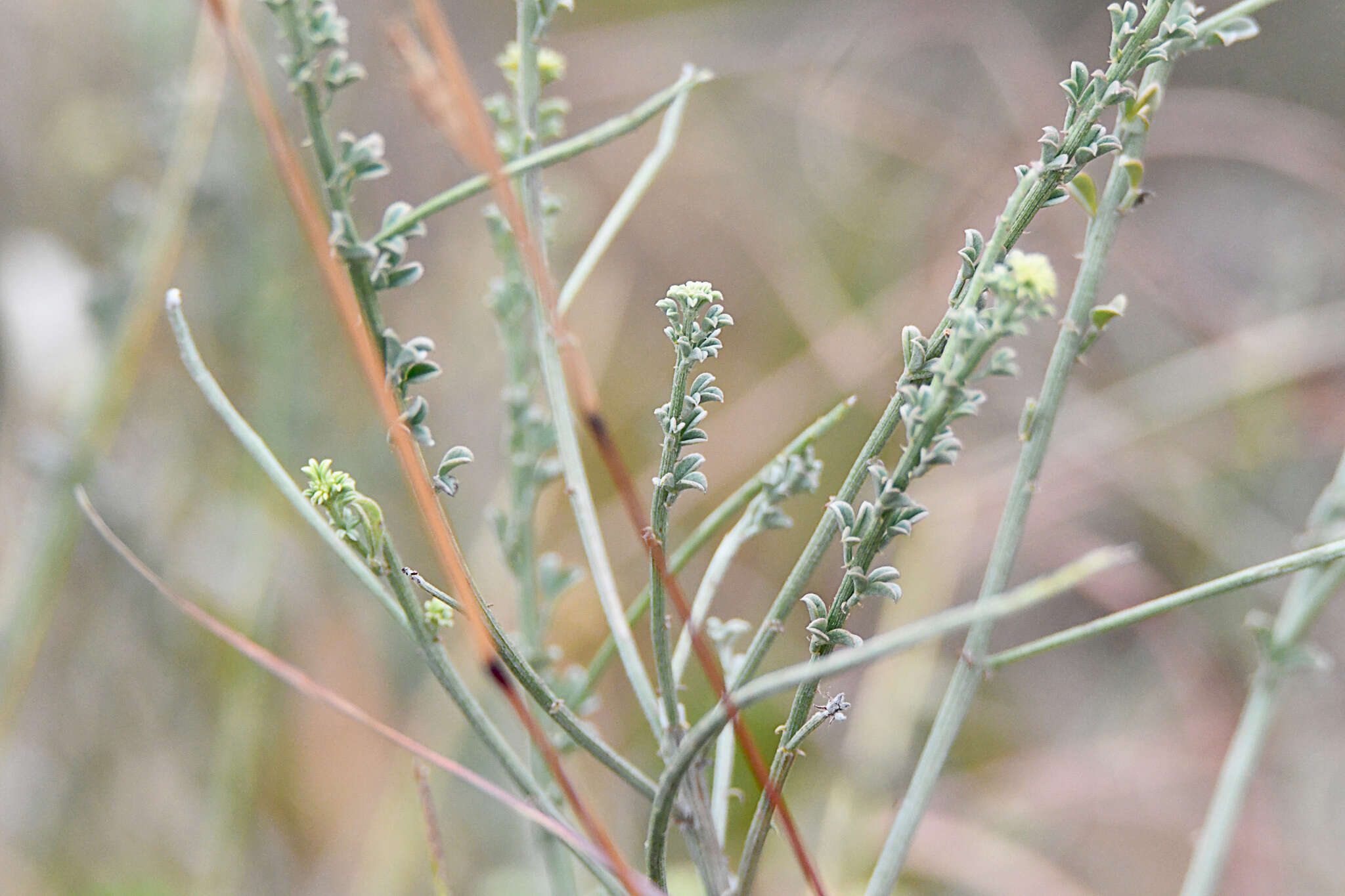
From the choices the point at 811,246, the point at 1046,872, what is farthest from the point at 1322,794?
the point at 811,246

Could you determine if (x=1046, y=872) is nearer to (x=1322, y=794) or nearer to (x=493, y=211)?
(x=1322, y=794)

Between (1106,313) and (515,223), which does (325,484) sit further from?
(1106,313)

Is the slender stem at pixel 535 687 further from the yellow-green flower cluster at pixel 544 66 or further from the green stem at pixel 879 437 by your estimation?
the yellow-green flower cluster at pixel 544 66

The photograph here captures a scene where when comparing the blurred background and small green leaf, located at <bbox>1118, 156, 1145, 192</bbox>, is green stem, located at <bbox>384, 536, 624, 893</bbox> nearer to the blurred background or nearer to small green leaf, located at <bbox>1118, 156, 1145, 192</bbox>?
small green leaf, located at <bbox>1118, 156, 1145, 192</bbox>

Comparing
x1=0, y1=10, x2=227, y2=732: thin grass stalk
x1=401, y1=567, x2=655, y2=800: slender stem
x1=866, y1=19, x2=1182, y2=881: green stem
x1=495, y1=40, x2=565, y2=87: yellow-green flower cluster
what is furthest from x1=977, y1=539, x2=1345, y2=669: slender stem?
x1=0, y1=10, x2=227, y2=732: thin grass stalk

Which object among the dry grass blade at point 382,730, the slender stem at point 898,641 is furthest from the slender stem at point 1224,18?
the dry grass blade at point 382,730

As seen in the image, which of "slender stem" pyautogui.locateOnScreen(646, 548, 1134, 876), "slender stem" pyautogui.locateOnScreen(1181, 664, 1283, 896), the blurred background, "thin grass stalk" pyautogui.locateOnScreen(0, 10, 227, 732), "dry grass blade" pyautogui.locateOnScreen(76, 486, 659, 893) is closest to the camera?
"slender stem" pyautogui.locateOnScreen(646, 548, 1134, 876)

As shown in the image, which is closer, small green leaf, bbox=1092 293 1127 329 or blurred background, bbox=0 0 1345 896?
small green leaf, bbox=1092 293 1127 329
